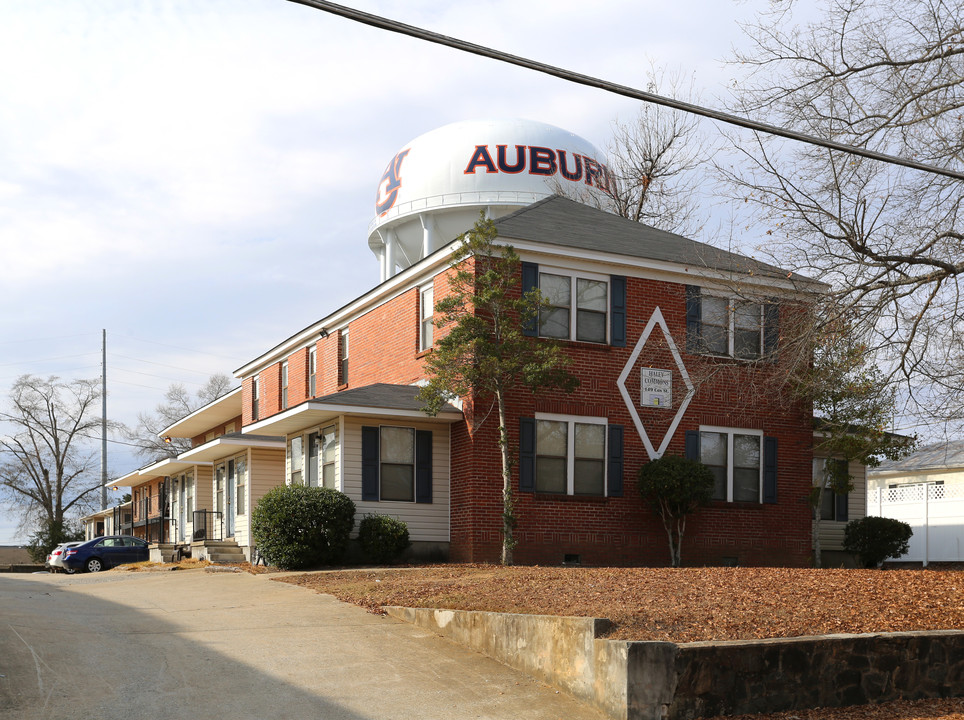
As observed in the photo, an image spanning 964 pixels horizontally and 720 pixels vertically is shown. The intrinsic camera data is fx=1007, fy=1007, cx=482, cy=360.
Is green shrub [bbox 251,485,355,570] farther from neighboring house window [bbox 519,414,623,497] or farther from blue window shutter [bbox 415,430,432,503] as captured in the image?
neighboring house window [bbox 519,414,623,497]

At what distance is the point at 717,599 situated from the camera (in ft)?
38.9

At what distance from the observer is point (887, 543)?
24609 mm

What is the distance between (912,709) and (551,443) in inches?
484

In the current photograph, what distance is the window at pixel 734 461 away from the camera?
2342cm

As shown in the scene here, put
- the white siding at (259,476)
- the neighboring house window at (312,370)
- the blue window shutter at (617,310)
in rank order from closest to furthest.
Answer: the blue window shutter at (617,310), the white siding at (259,476), the neighboring house window at (312,370)

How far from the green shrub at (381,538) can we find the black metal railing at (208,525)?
12216 millimetres

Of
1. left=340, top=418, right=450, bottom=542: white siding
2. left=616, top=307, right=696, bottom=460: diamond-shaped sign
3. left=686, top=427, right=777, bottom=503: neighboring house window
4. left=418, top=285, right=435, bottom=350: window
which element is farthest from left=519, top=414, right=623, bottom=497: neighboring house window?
left=418, top=285, right=435, bottom=350: window

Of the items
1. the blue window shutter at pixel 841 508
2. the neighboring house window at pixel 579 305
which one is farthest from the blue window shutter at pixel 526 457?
the blue window shutter at pixel 841 508

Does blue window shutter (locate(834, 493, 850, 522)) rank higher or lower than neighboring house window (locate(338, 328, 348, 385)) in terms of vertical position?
lower

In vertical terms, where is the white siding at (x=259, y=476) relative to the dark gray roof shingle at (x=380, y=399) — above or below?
below

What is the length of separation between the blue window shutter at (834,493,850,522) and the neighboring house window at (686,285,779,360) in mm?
4917

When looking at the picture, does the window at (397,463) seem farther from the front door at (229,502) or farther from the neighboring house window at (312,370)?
the front door at (229,502)

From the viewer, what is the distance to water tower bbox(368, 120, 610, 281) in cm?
2834

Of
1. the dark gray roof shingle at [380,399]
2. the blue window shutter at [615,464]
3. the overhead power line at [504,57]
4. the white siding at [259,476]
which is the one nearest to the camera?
the overhead power line at [504,57]
